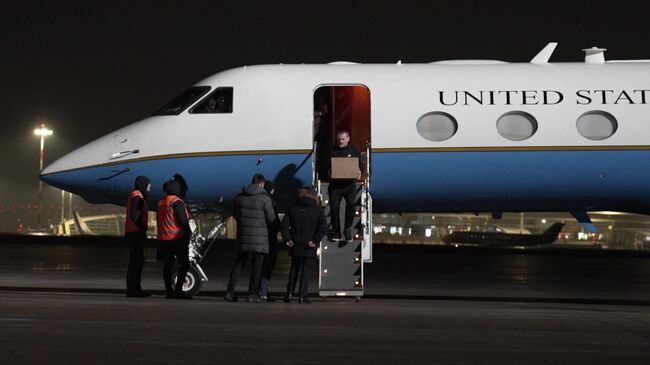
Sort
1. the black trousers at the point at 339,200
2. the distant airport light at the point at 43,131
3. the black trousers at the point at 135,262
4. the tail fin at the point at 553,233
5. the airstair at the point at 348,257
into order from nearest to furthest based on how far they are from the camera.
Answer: the airstair at the point at 348,257 → the black trousers at the point at 135,262 → the black trousers at the point at 339,200 → the distant airport light at the point at 43,131 → the tail fin at the point at 553,233

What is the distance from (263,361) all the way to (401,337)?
226cm

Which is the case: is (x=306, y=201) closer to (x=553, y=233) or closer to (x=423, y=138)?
(x=423, y=138)

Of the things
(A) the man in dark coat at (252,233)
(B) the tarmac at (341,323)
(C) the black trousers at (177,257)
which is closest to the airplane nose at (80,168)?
(B) the tarmac at (341,323)

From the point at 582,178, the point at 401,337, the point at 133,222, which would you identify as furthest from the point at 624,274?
the point at 401,337

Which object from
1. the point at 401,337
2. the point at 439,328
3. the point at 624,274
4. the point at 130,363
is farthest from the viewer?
the point at 624,274

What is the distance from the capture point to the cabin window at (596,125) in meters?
20.2

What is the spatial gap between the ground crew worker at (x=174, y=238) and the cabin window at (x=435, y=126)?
5.20m

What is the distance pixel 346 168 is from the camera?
17.9 meters

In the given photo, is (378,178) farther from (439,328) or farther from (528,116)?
(439,328)

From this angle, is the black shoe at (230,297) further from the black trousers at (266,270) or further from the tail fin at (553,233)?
the tail fin at (553,233)

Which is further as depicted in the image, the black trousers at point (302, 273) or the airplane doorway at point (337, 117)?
the airplane doorway at point (337, 117)

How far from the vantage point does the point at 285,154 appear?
20391 mm

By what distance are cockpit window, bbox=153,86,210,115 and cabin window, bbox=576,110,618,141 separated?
6928 mm

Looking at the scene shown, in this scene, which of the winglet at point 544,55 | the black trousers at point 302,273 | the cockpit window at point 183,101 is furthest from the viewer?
the winglet at point 544,55
